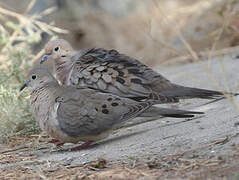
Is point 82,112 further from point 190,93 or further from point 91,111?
point 190,93

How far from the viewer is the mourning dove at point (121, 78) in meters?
4.22

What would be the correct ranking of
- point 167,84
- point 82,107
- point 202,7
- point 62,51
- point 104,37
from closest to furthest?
point 82,107, point 167,84, point 62,51, point 202,7, point 104,37

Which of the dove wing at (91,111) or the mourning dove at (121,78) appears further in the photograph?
the mourning dove at (121,78)

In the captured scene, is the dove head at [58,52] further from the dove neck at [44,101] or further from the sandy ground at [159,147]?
the sandy ground at [159,147]

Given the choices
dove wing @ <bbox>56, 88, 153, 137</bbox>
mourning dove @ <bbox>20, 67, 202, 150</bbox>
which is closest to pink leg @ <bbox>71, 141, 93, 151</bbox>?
mourning dove @ <bbox>20, 67, 202, 150</bbox>

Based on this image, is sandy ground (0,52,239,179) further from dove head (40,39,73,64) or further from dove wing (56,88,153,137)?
dove head (40,39,73,64)

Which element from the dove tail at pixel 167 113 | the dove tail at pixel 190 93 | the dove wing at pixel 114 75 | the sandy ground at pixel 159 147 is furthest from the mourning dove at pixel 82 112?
the dove tail at pixel 190 93

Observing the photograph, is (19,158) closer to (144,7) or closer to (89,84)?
(89,84)

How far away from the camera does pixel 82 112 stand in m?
3.72

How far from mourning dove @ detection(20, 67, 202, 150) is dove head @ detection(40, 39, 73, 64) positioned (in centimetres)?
89

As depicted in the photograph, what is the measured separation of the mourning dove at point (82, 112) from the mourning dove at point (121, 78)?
273 millimetres

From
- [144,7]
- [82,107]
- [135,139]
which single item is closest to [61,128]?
[82,107]

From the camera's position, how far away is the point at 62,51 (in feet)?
16.0

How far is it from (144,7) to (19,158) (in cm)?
933
